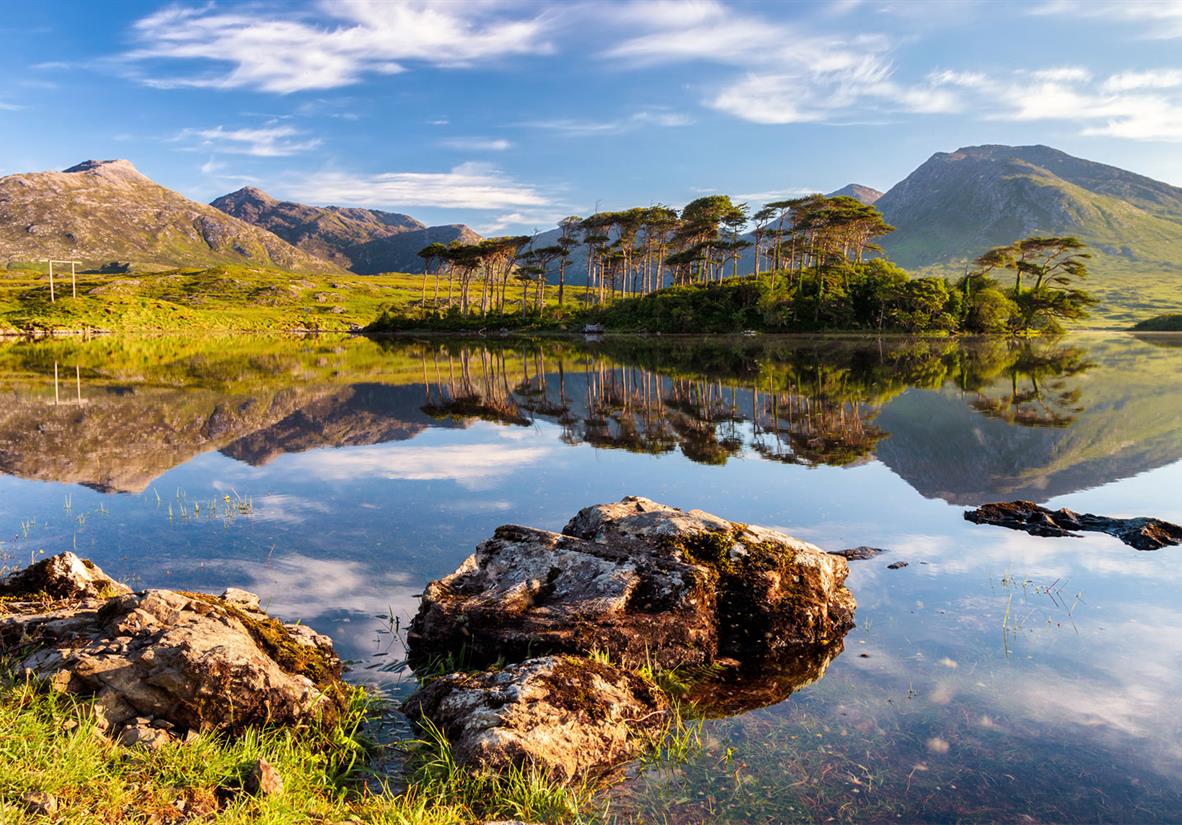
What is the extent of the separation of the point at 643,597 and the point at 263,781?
15.4 ft

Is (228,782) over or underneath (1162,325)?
underneath

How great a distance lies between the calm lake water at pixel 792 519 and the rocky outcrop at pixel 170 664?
57.8 inches

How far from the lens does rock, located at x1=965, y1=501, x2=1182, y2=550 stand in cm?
1226

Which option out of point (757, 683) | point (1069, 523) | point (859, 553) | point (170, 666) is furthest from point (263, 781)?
point (1069, 523)

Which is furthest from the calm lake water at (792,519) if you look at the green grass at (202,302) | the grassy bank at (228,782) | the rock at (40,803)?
the green grass at (202,302)

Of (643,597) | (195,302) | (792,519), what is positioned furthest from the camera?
(195,302)

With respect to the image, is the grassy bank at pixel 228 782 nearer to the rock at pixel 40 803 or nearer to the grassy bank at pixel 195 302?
the rock at pixel 40 803

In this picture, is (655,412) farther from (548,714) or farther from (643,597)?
(548,714)

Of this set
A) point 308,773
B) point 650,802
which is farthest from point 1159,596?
point 308,773

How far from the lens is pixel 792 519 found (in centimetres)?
1379

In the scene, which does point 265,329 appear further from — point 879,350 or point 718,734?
point 718,734

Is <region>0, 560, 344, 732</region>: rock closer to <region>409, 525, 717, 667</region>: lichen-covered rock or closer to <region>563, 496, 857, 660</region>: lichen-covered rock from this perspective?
<region>409, 525, 717, 667</region>: lichen-covered rock

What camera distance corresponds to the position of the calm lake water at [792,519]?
6145 mm

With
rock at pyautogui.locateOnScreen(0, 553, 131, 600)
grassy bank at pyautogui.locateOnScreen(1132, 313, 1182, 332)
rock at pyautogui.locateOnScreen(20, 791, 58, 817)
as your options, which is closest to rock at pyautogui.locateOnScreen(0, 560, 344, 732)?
rock at pyautogui.locateOnScreen(20, 791, 58, 817)
